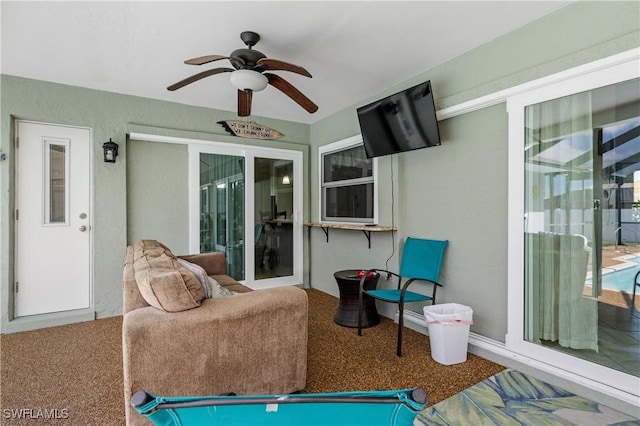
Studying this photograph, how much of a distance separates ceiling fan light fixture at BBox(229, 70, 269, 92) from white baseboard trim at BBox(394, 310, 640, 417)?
2.68m

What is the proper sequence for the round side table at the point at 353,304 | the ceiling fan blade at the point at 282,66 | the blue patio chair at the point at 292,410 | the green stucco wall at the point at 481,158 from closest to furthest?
1. the blue patio chair at the point at 292,410
2. the green stucco wall at the point at 481,158
3. the ceiling fan blade at the point at 282,66
4. the round side table at the point at 353,304

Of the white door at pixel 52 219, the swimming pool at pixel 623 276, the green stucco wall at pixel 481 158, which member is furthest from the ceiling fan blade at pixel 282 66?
the white door at pixel 52 219

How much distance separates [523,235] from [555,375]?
95cm

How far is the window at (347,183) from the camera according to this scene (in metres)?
3.85

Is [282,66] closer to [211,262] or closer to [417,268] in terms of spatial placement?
[417,268]

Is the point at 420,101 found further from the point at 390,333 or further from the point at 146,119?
the point at 146,119

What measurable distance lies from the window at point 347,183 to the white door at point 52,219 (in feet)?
9.46

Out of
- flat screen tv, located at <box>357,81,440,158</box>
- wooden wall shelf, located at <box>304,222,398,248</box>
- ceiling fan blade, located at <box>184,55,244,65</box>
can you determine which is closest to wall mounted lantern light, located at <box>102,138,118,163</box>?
ceiling fan blade, located at <box>184,55,244,65</box>

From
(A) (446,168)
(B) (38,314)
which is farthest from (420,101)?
(B) (38,314)

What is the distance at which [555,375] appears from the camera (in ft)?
7.06

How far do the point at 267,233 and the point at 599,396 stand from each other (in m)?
3.79

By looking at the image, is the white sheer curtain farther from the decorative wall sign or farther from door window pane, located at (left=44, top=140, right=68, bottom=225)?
door window pane, located at (left=44, top=140, right=68, bottom=225)

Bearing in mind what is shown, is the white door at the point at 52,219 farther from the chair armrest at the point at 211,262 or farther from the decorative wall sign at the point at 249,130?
the decorative wall sign at the point at 249,130

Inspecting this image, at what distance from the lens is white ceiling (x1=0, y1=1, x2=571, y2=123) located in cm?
215
